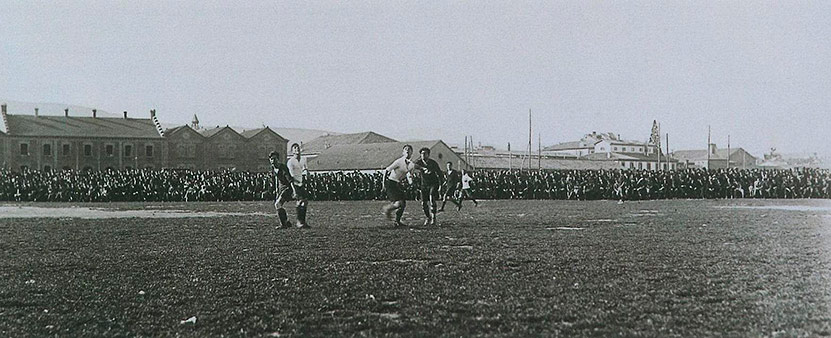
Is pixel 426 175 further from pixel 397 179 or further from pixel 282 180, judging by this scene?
pixel 282 180

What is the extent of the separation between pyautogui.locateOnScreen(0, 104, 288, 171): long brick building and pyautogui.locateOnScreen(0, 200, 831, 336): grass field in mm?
48998

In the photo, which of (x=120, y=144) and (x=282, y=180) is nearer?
(x=282, y=180)

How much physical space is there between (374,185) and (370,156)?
3964cm

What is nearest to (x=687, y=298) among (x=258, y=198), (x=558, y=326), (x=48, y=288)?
(x=558, y=326)

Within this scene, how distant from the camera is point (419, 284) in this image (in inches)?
283

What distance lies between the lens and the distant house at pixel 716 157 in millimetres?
110062

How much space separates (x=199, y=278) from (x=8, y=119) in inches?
2268

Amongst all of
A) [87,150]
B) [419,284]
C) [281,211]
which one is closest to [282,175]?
[281,211]

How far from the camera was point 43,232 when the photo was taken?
1338cm

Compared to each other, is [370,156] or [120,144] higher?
[120,144]

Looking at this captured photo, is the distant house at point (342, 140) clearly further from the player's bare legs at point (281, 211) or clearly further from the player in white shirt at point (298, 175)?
the player in white shirt at point (298, 175)

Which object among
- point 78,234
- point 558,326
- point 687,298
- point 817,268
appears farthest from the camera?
point 78,234

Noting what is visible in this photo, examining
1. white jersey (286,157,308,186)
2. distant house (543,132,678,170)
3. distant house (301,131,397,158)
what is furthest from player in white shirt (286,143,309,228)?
distant house (543,132,678,170)

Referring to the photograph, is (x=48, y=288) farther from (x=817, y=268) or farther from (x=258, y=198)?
(x=258, y=198)
